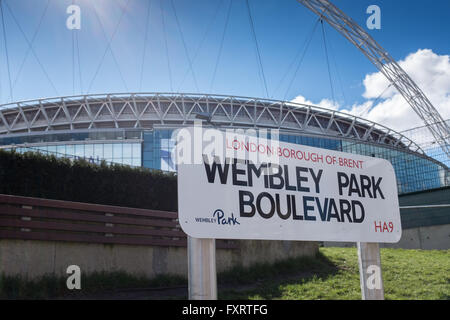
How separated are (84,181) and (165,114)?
57406 millimetres

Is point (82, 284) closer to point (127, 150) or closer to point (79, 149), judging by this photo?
point (127, 150)

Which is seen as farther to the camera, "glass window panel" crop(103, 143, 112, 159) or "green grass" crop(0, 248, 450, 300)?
"glass window panel" crop(103, 143, 112, 159)

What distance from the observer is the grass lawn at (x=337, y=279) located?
9.63 m

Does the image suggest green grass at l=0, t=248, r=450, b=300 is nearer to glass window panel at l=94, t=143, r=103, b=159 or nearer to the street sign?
the street sign

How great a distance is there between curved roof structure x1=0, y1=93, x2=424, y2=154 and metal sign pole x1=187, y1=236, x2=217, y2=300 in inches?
2533

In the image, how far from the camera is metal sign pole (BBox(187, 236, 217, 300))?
12.6ft

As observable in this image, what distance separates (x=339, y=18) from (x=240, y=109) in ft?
103

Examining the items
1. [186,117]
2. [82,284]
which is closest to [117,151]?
[186,117]

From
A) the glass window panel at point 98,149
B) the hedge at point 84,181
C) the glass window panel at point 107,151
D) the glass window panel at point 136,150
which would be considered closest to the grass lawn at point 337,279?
the hedge at point 84,181

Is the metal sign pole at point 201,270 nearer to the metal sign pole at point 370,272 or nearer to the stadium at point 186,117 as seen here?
the metal sign pole at point 370,272

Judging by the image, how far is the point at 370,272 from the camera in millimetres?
5191

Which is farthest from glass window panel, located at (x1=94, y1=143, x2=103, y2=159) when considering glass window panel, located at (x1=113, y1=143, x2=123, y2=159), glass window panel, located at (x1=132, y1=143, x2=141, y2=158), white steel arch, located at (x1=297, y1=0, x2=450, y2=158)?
white steel arch, located at (x1=297, y1=0, x2=450, y2=158)

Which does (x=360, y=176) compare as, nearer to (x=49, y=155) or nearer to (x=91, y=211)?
(x=91, y=211)

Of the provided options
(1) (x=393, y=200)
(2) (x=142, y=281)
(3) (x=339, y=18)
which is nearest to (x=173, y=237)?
(2) (x=142, y=281)
